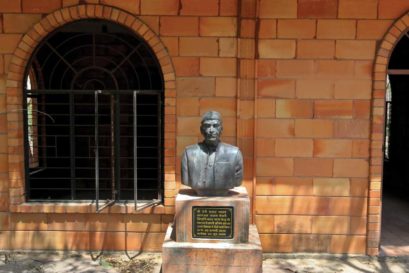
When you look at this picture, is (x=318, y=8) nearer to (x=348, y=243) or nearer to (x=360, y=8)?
(x=360, y=8)

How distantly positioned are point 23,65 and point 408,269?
5.49m

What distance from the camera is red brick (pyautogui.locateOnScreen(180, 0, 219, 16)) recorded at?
5238 millimetres

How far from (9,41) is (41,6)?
2.02 ft

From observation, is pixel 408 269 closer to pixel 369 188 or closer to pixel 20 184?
pixel 369 188

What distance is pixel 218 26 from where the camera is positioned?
17.3 ft

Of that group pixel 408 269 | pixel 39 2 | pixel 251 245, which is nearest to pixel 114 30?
pixel 39 2

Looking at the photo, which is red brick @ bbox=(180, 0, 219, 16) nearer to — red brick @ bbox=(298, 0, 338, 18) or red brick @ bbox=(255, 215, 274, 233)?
red brick @ bbox=(298, 0, 338, 18)

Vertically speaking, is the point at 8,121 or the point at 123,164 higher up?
the point at 8,121

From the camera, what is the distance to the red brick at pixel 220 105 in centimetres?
534

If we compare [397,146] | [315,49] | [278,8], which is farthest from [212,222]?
[397,146]

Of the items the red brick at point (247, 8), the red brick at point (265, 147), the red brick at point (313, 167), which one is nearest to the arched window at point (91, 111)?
the red brick at point (265, 147)

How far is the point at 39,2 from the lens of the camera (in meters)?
5.27

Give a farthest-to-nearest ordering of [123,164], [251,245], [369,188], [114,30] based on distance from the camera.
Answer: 1. [123,164]
2. [114,30]
3. [369,188]
4. [251,245]

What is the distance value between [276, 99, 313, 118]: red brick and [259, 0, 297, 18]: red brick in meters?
1.09
